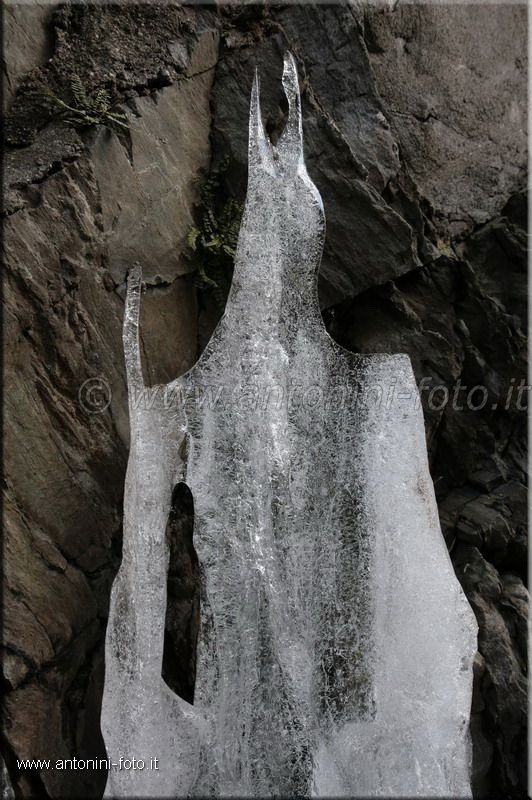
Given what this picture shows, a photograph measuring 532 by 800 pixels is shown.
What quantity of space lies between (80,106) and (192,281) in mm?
970

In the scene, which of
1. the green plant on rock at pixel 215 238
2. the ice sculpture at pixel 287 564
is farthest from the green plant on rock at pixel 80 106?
the ice sculpture at pixel 287 564

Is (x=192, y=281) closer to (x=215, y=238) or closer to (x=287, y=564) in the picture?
(x=215, y=238)

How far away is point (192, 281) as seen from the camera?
146 inches

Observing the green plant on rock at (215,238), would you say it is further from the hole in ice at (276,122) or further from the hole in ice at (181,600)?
the hole in ice at (181,600)

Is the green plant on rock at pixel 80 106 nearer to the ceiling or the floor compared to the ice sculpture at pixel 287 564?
nearer to the ceiling

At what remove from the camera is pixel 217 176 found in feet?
12.2

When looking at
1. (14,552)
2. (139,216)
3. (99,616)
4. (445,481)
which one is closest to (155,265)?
(139,216)

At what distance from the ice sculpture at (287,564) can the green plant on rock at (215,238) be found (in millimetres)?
528

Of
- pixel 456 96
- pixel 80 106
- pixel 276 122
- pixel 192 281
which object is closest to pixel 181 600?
pixel 192 281

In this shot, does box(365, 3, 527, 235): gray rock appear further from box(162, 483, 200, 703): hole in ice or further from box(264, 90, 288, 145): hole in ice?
box(162, 483, 200, 703): hole in ice

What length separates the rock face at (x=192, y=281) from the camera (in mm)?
3256

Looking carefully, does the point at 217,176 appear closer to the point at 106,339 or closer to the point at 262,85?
the point at 262,85

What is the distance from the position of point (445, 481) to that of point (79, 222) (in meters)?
2.48

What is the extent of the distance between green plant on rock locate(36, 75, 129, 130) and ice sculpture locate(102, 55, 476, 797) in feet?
2.48
